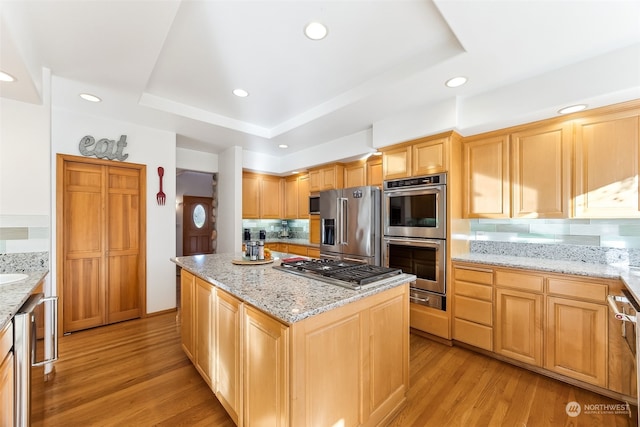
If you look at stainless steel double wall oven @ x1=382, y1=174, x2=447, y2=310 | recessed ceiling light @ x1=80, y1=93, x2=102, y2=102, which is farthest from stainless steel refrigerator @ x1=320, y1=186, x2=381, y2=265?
recessed ceiling light @ x1=80, y1=93, x2=102, y2=102

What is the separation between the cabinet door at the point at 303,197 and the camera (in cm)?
504

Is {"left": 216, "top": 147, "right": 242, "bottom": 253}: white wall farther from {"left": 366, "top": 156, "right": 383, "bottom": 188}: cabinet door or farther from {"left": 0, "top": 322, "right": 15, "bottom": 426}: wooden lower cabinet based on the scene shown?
{"left": 0, "top": 322, "right": 15, "bottom": 426}: wooden lower cabinet

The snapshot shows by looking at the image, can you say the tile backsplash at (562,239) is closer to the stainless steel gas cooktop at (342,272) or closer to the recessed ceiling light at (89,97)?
the stainless steel gas cooktop at (342,272)

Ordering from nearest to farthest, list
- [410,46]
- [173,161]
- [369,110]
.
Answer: [410,46], [369,110], [173,161]

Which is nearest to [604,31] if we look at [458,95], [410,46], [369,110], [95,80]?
[458,95]

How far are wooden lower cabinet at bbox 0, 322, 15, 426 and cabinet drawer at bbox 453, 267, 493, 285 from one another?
324 centimetres

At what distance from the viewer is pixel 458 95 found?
2641 mm

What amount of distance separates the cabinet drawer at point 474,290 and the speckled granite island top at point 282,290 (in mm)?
1215

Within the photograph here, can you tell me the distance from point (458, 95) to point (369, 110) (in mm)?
888

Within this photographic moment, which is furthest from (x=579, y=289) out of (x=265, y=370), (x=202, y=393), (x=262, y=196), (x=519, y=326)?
(x=262, y=196)

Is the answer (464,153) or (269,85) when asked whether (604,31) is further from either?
(269,85)

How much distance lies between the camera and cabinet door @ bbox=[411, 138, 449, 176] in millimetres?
2846

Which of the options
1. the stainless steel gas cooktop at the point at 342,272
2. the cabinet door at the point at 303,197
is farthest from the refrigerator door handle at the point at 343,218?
the stainless steel gas cooktop at the point at 342,272
